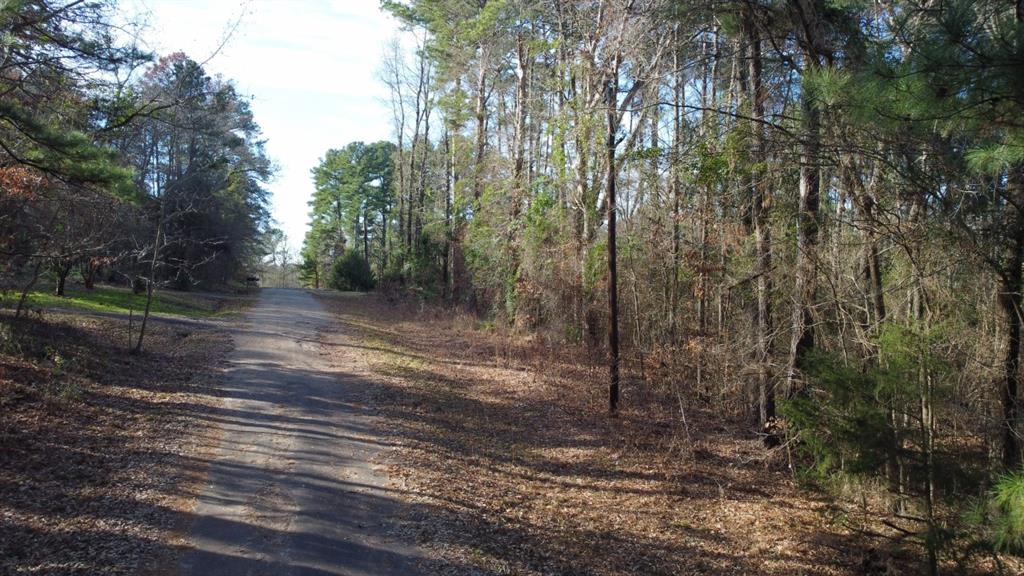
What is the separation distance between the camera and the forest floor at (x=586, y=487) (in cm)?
675

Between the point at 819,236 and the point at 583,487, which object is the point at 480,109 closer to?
the point at 819,236

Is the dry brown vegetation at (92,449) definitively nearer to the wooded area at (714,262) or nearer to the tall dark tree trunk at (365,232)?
the wooded area at (714,262)

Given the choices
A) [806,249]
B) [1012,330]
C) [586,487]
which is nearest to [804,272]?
[806,249]

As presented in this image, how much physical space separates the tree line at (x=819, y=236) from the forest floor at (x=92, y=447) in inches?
266

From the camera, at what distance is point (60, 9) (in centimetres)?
886

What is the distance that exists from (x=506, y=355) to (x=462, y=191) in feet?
30.5

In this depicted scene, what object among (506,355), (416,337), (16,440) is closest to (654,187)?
(506,355)

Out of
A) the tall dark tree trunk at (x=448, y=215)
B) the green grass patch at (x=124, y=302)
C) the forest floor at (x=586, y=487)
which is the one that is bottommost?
the forest floor at (x=586, y=487)

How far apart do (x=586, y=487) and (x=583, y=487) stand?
0.14 ft

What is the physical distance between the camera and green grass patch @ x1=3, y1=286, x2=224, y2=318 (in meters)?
18.5

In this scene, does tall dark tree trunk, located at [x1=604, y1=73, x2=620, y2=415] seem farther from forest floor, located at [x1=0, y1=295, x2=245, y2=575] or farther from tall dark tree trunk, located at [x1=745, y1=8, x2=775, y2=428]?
forest floor, located at [x1=0, y1=295, x2=245, y2=575]

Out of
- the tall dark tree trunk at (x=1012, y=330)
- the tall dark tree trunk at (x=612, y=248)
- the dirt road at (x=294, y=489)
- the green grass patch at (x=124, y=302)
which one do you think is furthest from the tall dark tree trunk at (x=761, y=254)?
the green grass patch at (x=124, y=302)

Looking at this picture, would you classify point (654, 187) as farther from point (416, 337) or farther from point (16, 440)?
point (416, 337)

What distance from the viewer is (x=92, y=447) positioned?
7961 mm
